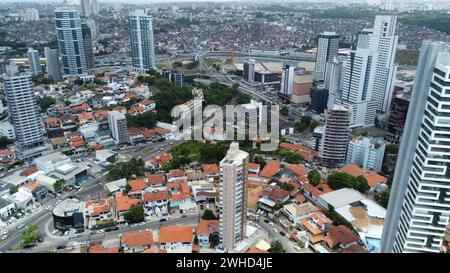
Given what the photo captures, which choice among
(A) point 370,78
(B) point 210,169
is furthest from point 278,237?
(A) point 370,78

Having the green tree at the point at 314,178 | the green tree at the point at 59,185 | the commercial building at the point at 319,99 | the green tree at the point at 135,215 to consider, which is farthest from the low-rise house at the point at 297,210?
the commercial building at the point at 319,99

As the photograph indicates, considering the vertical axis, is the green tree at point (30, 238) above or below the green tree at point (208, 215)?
below

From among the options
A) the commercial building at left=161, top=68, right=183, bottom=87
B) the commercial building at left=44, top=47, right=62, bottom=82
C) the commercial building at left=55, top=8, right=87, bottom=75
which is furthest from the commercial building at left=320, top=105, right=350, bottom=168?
the commercial building at left=55, top=8, right=87, bottom=75

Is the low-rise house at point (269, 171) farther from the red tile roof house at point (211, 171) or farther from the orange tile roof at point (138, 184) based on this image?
the orange tile roof at point (138, 184)

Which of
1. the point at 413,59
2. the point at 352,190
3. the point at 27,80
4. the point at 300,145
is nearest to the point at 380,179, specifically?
the point at 352,190

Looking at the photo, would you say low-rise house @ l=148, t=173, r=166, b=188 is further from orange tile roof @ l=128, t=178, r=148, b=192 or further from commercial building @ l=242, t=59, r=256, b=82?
commercial building @ l=242, t=59, r=256, b=82

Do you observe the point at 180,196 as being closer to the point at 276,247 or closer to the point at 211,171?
the point at 211,171
